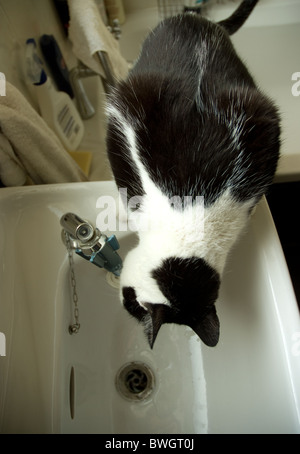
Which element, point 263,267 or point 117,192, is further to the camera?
point 117,192

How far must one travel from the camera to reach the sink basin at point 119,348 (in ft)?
1.49

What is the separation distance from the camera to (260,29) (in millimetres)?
1333

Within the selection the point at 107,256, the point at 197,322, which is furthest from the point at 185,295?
the point at 107,256

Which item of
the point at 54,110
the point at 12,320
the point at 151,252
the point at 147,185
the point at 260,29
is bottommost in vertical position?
the point at 12,320

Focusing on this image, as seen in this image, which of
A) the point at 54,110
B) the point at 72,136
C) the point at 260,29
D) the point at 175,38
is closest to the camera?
the point at 175,38

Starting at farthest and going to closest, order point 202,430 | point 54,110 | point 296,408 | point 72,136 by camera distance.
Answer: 1. point 72,136
2. point 54,110
3. point 202,430
4. point 296,408

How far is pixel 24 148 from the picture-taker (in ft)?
2.04

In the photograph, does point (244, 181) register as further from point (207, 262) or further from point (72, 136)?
point (72, 136)

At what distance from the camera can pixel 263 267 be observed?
1.70 feet

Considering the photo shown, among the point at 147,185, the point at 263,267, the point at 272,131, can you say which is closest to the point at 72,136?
the point at 147,185

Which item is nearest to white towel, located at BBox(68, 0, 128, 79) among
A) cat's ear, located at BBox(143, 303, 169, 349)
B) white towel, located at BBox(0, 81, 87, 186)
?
white towel, located at BBox(0, 81, 87, 186)

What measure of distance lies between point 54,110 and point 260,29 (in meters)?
1.08

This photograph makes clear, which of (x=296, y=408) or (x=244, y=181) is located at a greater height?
(x=244, y=181)

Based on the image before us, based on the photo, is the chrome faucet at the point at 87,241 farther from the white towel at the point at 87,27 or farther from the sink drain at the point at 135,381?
the white towel at the point at 87,27
